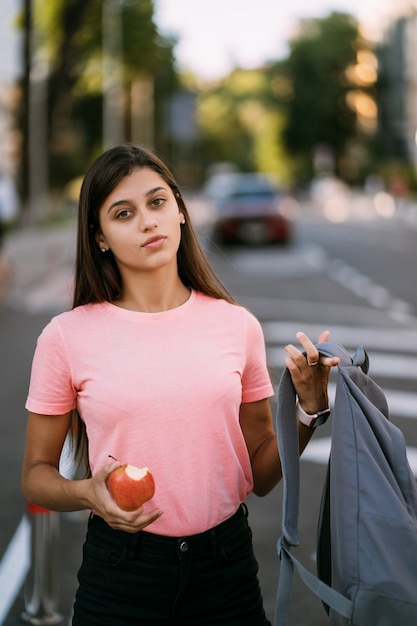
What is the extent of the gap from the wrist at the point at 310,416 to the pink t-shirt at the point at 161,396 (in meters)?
0.13

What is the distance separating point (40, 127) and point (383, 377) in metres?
22.7

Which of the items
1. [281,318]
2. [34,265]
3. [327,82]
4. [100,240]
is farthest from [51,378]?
[327,82]

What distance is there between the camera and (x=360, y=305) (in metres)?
15.8

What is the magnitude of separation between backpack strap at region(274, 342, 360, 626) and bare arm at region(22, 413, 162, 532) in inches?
12.0

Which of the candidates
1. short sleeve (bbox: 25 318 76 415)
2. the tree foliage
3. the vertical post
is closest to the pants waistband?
short sleeve (bbox: 25 318 76 415)

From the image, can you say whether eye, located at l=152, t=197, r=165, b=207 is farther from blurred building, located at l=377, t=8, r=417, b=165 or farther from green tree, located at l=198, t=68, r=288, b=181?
green tree, located at l=198, t=68, r=288, b=181

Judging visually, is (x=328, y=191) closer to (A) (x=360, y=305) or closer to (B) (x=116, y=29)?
(B) (x=116, y=29)

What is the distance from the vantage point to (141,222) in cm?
244

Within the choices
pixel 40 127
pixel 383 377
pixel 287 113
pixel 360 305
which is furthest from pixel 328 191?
pixel 383 377

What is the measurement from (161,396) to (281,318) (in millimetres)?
12158

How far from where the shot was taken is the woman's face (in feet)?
8.03

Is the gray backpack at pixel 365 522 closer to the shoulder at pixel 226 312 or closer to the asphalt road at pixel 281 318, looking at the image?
the shoulder at pixel 226 312

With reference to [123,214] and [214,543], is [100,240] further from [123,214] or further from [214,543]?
[214,543]

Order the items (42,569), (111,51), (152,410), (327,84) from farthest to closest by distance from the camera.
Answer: (327,84) < (111,51) < (42,569) < (152,410)
